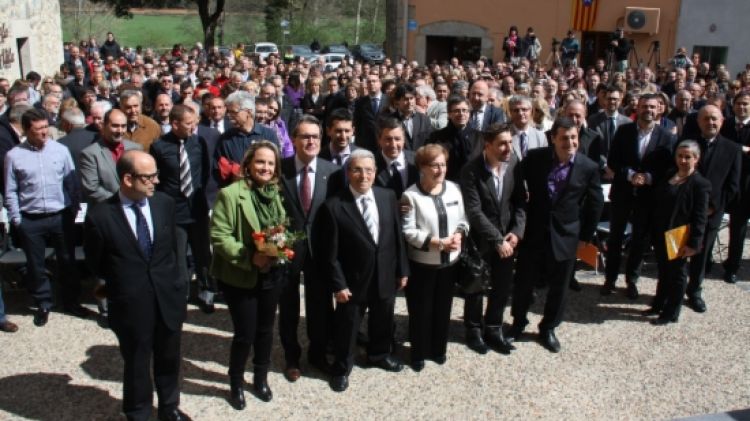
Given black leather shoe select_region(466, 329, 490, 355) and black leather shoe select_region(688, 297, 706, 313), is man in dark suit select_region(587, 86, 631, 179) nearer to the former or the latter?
black leather shoe select_region(688, 297, 706, 313)

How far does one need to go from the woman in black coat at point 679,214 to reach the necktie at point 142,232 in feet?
15.0

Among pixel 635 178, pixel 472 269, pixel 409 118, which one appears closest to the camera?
pixel 472 269

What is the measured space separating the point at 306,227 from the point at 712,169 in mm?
4181

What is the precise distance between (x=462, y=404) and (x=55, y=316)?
12.9 ft

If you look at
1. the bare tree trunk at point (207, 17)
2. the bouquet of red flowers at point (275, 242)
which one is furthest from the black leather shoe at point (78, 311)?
the bare tree trunk at point (207, 17)

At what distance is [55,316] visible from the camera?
642cm

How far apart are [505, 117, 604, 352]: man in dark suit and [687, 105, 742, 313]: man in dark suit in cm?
162

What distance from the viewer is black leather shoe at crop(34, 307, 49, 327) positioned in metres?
6.21

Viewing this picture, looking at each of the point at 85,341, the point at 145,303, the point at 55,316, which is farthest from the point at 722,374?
the point at 55,316

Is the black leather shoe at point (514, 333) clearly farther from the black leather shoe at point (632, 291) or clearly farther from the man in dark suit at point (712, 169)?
the man in dark suit at point (712, 169)

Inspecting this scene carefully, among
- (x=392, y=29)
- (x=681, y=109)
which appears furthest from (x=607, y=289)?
(x=392, y=29)

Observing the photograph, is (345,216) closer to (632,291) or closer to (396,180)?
(396,180)

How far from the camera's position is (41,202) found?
604 cm

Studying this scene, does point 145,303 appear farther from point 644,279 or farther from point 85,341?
point 644,279
